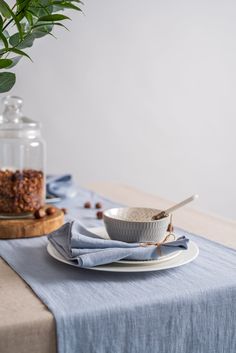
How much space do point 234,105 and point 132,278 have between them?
120 inches

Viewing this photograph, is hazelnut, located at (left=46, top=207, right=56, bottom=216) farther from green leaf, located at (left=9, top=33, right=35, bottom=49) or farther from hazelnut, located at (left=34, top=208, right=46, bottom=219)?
green leaf, located at (left=9, top=33, right=35, bottom=49)

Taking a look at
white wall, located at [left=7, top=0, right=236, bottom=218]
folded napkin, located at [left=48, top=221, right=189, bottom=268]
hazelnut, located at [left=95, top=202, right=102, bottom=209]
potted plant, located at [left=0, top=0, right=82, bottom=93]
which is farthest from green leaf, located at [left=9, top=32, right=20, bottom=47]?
white wall, located at [left=7, top=0, right=236, bottom=218]

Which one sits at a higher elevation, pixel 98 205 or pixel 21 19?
pixel 21 19

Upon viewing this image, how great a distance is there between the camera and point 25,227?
4.25 ft

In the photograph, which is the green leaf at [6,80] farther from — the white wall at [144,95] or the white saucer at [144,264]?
the white wall at [144,95]

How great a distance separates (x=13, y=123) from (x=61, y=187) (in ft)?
1.41

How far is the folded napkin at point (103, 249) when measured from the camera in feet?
3.33

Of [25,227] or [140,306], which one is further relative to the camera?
[25,227]

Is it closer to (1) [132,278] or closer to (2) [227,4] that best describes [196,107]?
(2) [227,4]

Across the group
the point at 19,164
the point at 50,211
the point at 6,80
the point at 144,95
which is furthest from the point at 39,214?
the point at 144,95

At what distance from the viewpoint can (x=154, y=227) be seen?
3.61 ft

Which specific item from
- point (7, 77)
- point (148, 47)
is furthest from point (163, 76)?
point (7, 77)

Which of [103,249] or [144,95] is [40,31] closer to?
[103,249]

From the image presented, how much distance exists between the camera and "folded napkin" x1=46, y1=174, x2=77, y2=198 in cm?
175
